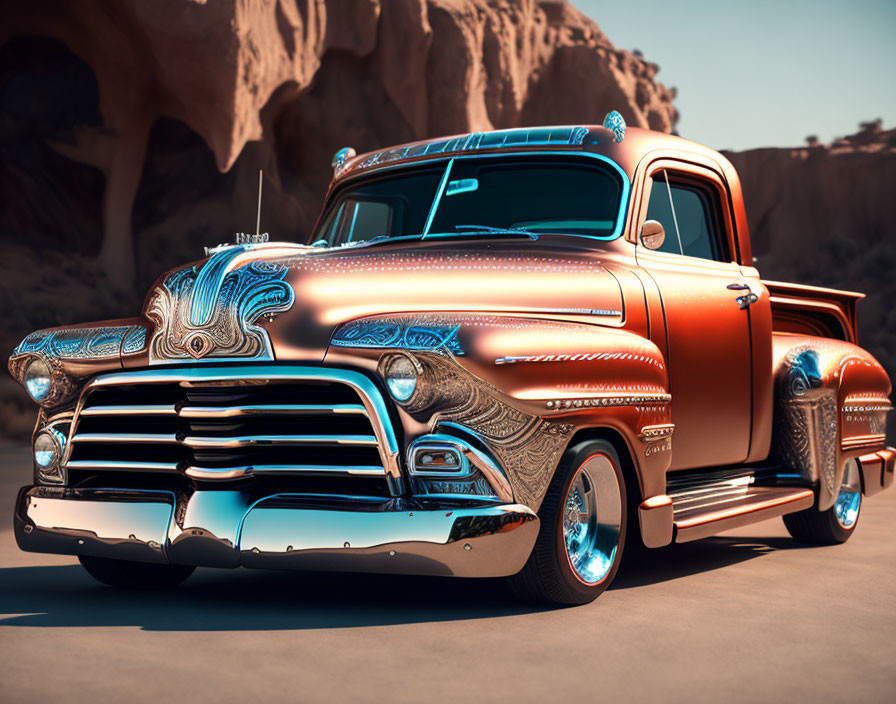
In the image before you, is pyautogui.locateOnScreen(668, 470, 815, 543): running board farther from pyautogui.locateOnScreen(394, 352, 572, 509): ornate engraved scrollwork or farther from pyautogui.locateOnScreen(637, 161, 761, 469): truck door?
pyautogui.locateOnScreen(394, 352, 572, 509): ornate engraved scrollwork

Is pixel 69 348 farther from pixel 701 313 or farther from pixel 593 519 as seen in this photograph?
pixel 701 313

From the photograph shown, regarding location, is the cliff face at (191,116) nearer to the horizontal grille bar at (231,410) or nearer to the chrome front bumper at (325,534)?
the horizontal grille bar at (231,410)

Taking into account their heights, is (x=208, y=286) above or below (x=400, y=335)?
above

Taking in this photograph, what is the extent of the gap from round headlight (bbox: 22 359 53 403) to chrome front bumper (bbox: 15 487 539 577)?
779mm

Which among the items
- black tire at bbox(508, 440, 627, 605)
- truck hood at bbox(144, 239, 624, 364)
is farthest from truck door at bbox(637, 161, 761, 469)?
black tire at bbox(508, 440, 627, 605)

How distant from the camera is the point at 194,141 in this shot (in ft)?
94.8

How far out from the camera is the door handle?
21.2 ft

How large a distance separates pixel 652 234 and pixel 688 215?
87 centimetres

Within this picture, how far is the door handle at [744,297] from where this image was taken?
21.2ft

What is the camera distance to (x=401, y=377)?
445 centimetres

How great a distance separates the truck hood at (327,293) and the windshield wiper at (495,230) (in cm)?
29

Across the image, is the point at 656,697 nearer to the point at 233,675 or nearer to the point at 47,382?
the point at 233,675

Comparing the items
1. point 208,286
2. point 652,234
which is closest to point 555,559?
point 208,286

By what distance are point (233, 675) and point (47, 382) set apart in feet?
6.60
